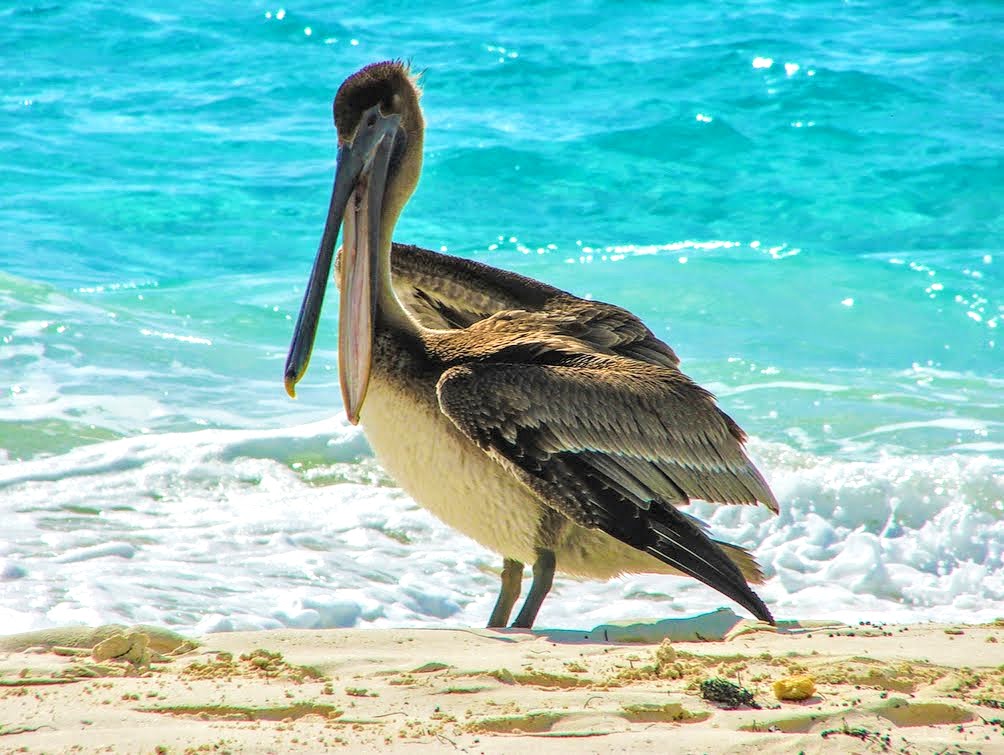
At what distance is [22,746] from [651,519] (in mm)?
2263

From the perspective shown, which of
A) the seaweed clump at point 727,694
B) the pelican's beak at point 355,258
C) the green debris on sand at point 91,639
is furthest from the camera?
the pelican's beak at point 355,258

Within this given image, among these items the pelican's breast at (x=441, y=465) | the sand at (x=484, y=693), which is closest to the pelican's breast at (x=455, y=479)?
the pelican's breast at (x=441, y=465)

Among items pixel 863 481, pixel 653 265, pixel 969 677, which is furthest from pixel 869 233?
pixel 969 677

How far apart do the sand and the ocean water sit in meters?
1.66

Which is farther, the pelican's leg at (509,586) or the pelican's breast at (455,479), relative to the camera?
the pelican's leg at (509,586)

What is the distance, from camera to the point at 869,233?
1405 cm

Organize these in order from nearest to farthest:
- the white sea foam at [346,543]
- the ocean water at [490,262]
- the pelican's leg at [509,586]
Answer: the pelican's leg at [509,586], the white sea foam at [346,543], the ocean water at [490,262]

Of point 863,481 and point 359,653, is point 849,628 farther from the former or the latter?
point 863,481

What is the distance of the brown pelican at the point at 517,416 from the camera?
14.5ft

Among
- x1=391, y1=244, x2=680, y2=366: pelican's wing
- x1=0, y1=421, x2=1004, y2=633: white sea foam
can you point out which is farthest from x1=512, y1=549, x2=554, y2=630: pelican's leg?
x1=0, y1=421, x2=1004, y2=633: white sea foam

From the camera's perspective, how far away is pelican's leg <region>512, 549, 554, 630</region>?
15.3ft

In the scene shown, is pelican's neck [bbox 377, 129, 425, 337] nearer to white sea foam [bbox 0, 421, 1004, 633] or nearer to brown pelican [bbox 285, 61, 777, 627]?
brown pelican [bbox 285, 61, 777, 627]

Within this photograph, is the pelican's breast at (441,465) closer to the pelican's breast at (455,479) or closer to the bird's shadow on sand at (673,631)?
the pelican's breast at (455,479)

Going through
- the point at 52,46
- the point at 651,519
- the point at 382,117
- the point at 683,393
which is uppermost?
the point at 52,46
